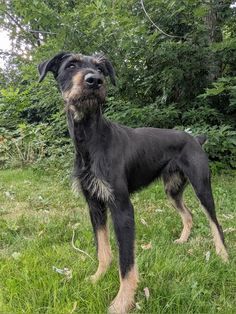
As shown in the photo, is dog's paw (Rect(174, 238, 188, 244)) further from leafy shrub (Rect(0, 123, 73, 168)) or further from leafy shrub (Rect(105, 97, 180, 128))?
leafy shrub (Rect(0, 123, 73, 168))

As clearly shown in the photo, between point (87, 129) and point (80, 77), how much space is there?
1.59 feet

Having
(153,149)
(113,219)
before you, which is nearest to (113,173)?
(113,219)

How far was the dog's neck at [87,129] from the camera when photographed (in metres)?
3.22

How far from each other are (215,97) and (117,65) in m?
2.39

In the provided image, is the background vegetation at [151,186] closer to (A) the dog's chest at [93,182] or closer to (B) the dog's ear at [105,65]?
(A) the dog's chest at [93,182]

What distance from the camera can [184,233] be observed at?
4.29m

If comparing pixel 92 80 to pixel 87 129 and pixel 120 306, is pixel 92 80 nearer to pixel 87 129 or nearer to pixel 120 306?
pixel 87 129

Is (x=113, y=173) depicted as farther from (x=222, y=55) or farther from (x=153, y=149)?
(x=222, y=55)

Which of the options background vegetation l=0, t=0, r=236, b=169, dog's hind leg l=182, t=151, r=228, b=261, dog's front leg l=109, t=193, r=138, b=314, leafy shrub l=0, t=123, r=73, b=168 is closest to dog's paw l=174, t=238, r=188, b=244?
dog's hind leg l=182, t=151, r=228, b=261

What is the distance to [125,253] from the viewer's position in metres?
3.00

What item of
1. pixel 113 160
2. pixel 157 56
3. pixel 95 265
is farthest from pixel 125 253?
pixel 157 56

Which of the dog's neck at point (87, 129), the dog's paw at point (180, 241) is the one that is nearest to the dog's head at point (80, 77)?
the dog's neck at point (87, 129)

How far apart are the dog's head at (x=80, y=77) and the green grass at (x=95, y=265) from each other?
149 centimetres

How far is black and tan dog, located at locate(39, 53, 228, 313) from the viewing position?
119 inches
